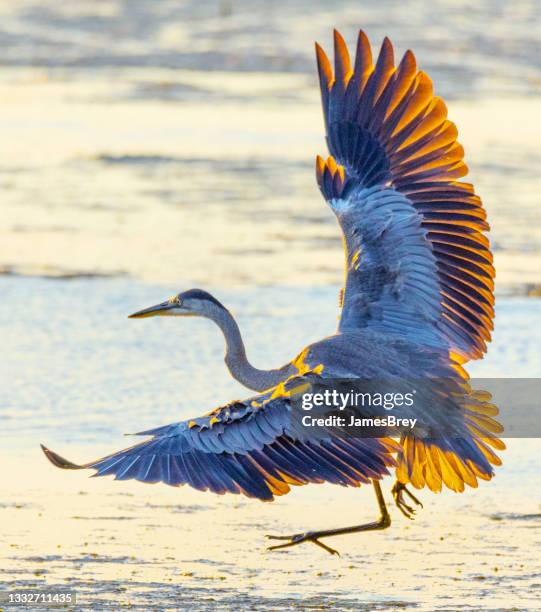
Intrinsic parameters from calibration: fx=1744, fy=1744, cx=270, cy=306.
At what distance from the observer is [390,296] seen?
694cm

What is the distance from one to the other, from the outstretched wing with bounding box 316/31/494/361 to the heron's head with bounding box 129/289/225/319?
83 cm

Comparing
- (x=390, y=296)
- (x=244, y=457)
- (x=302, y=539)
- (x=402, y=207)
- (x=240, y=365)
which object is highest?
Result: (x=402, y=207)

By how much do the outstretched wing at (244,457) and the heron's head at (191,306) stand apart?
166cm

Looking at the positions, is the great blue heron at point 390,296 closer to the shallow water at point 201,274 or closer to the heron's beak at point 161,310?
the heron's beak at point 161,310

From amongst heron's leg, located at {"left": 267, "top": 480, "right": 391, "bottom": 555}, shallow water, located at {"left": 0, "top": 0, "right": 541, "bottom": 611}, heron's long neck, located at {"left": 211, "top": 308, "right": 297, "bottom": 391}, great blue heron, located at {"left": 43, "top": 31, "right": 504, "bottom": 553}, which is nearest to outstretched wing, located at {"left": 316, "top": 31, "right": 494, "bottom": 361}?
great blue heron, located at {"left": 43, "top": 31, "right": 504, "bottom": 553}

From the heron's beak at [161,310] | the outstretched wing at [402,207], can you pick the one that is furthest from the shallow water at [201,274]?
the outstretched wing at [402,207]

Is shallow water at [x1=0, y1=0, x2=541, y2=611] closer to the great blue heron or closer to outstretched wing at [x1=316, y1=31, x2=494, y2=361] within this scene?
the great blue heron

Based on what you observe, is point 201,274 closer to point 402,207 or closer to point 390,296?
point 402,207

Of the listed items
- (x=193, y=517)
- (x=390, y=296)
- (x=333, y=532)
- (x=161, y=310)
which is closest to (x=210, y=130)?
(x=161, y=310)

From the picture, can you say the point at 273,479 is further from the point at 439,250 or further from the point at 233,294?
the point at 233,294

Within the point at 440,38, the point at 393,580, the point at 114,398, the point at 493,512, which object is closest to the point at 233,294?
the point at 114,398

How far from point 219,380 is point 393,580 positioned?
3.29 meters

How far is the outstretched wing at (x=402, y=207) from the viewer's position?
695cm

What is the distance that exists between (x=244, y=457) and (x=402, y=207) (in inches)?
63.2
